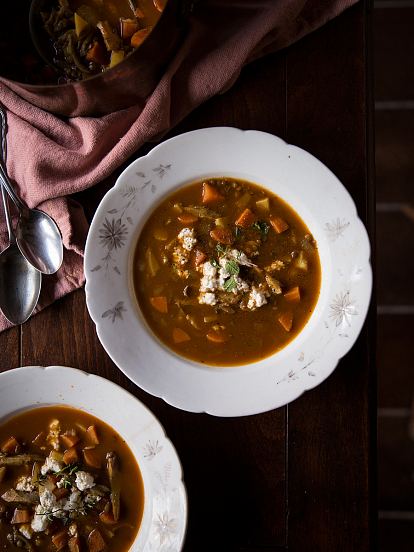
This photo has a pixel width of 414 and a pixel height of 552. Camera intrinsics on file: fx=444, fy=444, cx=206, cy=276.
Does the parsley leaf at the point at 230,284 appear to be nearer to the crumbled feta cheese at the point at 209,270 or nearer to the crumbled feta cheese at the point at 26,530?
the crumbled feta cheese at the point at 209,270

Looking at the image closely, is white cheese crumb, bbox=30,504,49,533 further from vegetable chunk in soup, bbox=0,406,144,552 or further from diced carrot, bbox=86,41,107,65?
diced carrot, bbox=86,41,107,65

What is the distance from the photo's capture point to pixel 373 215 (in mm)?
2650

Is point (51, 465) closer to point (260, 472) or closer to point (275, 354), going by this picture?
point (260, 472)

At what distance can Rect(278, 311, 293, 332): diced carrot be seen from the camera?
2.52 meters

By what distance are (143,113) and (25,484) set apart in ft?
7.36

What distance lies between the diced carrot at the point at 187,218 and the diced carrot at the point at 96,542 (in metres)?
1.90

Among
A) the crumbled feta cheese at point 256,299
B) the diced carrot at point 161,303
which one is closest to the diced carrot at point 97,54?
the diced carrot at point 161,303

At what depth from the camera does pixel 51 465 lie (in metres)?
2.60

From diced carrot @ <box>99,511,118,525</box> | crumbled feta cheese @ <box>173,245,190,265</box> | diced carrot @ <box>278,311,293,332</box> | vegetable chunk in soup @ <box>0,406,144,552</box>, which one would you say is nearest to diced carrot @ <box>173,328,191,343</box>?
crumbled feta cheese @ <box>173,245,190,265</box>

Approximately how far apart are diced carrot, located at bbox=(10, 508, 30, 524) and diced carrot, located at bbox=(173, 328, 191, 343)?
1.37 meters

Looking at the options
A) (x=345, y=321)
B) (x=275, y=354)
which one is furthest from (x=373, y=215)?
(x=275, y=354)

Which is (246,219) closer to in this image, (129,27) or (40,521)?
(129,27)

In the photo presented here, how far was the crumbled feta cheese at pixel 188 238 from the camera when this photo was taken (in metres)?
2.49

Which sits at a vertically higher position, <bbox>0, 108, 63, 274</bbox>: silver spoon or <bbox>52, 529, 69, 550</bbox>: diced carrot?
<bbox>0, 108, 63, 274</bbox>: silver spoon
